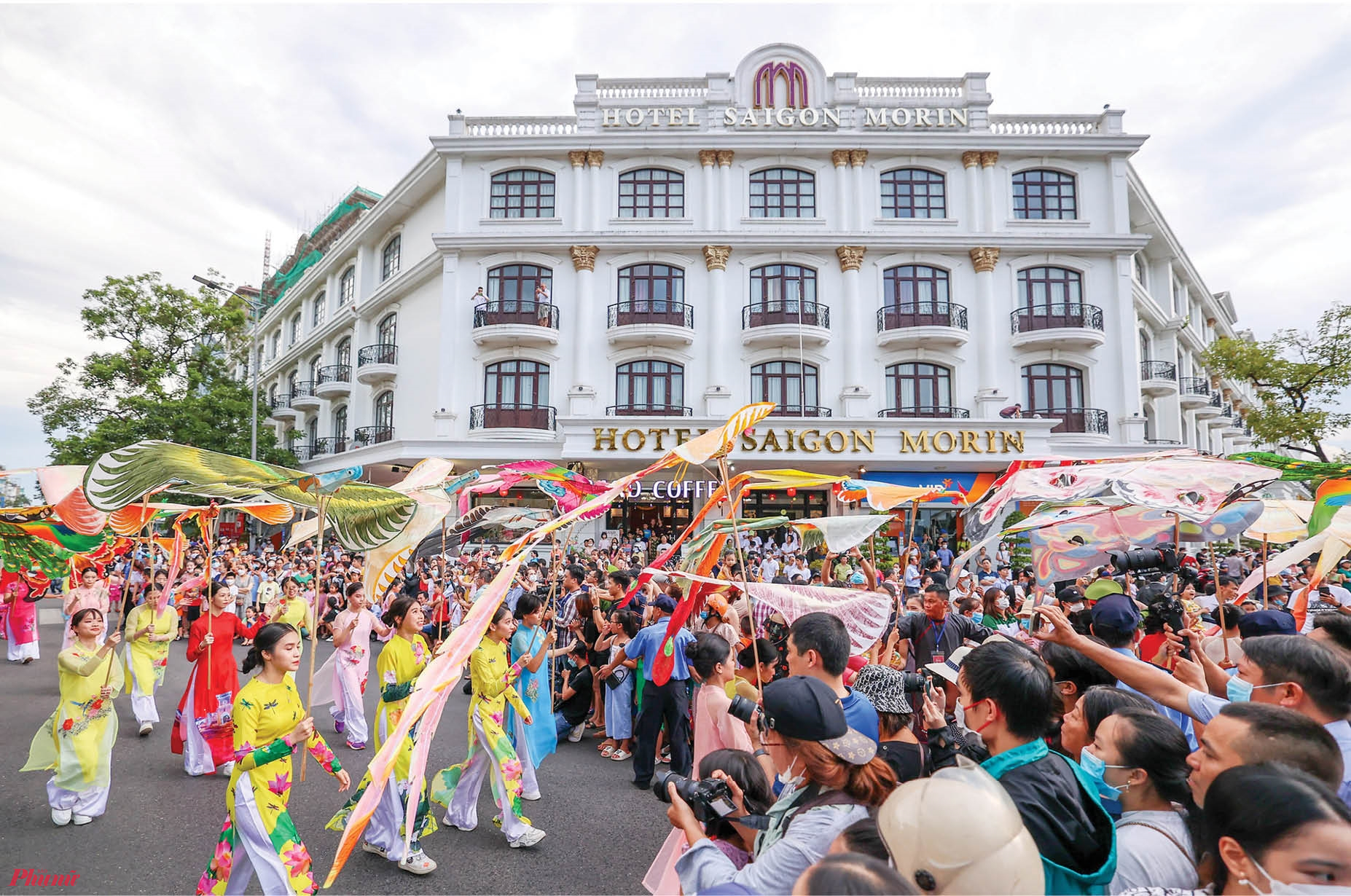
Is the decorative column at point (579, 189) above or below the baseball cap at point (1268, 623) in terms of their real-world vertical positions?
above

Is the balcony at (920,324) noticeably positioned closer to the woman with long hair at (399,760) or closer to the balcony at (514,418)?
the balcony at (514,418)

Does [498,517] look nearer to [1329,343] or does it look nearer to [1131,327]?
[1131,327]

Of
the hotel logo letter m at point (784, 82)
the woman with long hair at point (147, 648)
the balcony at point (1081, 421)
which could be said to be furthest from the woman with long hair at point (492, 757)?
the hotel logo letter m at point (784, 82)

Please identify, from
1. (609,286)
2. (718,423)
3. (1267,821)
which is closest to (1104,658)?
(1267,821)

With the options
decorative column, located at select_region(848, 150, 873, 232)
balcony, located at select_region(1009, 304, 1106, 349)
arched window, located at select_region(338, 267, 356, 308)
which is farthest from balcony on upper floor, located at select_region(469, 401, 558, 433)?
balcony, located at select_region(1009, 304, 1106, 349)

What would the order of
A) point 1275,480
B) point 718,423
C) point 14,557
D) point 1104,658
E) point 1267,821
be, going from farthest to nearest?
point 718,423 → point 14,557 → point 1275,480 → point 1104,658 → point 1267,821

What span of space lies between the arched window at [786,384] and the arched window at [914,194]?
227 inches

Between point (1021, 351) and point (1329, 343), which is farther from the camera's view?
point (1021, 351)

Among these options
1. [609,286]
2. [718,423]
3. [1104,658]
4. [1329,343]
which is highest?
[609,286]

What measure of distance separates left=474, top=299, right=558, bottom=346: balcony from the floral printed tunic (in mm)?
17793

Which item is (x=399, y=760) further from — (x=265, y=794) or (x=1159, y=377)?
(x=1159, y=377)

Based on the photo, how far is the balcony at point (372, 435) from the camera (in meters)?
24.3

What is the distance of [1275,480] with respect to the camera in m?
4.56

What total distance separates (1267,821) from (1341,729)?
1.52 m
